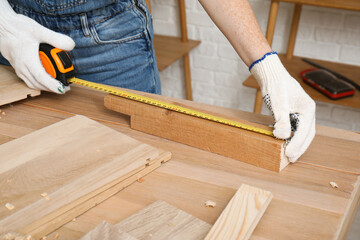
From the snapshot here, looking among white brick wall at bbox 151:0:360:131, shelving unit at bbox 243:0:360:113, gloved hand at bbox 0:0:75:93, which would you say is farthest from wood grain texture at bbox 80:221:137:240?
white brick wall at bbox 151:0:360:131

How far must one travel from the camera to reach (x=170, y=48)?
8.27ft

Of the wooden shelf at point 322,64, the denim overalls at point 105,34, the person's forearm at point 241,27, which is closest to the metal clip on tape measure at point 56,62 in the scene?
the denim overalls at point 105,34

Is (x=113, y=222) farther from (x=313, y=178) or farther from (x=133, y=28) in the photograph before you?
(x=133, y=28)

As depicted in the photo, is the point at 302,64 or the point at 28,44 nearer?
the point at 28,44

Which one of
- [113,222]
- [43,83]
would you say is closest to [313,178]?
[113,222]

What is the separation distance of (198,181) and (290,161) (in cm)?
21

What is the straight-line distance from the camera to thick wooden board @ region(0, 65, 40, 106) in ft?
3.41

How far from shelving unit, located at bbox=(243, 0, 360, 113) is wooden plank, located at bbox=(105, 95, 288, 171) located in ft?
3.87

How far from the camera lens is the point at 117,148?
2.63 feet

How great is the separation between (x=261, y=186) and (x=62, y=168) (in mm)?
384

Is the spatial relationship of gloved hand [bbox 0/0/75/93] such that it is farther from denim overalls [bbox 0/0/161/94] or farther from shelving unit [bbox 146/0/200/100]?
shelving unit [bbox 146/0/200/100]

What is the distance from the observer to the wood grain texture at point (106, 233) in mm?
589

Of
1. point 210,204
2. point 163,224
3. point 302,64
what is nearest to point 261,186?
point 210,204

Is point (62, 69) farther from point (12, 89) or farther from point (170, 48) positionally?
point (170, 48)
